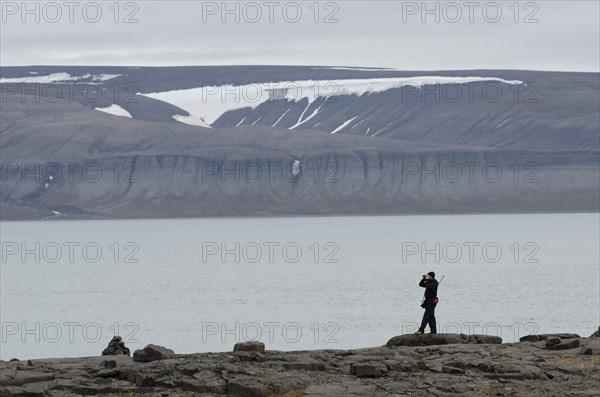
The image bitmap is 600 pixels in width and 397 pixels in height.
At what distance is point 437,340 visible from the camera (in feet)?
111

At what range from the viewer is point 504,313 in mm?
73938

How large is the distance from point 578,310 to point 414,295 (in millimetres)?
16578

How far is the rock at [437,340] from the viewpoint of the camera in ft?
111

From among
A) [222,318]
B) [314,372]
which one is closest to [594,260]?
[222,318]

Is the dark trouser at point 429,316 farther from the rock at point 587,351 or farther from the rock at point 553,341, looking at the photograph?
the rock at point 587,351

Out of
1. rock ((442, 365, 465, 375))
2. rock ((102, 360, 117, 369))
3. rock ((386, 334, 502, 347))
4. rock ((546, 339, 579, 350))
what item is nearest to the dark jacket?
rock ((386, 334, 502, 347))

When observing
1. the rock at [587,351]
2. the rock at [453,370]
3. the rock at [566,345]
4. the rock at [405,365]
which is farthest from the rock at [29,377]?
the rock at [566,345]

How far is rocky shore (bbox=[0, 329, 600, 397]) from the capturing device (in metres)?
25.8

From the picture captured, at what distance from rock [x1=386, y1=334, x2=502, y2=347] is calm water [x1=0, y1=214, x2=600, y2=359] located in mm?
21326

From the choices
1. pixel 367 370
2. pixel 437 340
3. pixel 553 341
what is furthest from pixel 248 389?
pixel 553 341

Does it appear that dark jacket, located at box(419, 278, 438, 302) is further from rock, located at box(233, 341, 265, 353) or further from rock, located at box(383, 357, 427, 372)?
rock, located at box(233, 341, 265, 353)

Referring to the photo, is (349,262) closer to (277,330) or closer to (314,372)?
(277,330)

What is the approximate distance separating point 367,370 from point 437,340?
6.77 meters

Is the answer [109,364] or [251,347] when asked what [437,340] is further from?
[109,364]
